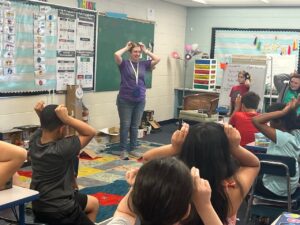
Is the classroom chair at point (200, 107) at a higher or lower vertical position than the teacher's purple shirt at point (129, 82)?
lower

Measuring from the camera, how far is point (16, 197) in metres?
2.17

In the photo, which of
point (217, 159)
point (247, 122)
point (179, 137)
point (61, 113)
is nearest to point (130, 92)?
point (247, 122)

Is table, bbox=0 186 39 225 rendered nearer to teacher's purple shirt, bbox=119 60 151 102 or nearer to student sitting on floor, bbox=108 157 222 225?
student sitting on floor, bbox=108 157 222 225

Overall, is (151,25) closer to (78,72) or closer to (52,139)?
(78,72)

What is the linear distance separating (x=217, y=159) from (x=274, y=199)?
180 cm

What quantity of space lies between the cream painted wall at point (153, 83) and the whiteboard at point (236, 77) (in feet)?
4.89

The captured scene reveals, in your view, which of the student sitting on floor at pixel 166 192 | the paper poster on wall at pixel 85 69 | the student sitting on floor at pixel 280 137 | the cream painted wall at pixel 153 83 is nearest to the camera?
the student sitting on floor at pixel 166 192

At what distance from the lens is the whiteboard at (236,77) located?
666 centimetres

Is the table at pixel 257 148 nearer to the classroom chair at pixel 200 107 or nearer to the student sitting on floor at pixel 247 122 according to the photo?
the student sitting on floor at pixel 247 122

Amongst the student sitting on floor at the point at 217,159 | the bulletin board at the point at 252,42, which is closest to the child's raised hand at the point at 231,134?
the student sitting on floor at the point at 217,159

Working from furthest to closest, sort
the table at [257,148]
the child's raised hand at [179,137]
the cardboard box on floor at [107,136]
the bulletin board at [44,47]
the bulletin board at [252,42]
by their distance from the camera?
the bulletin board at [252,42]
the cardboard box on floor at [107,136]
the bulletin board at [44,47]
the table at [257,148]
the child's raised hand at [179,137]

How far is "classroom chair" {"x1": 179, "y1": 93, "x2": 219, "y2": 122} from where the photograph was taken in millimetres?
7371

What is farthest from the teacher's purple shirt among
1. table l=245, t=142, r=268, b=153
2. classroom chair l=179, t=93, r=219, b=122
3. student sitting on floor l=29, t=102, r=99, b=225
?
student sitting on floor l=29, t=102, r=99, b=225

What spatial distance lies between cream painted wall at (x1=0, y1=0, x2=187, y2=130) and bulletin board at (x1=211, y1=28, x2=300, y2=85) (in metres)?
0.80
